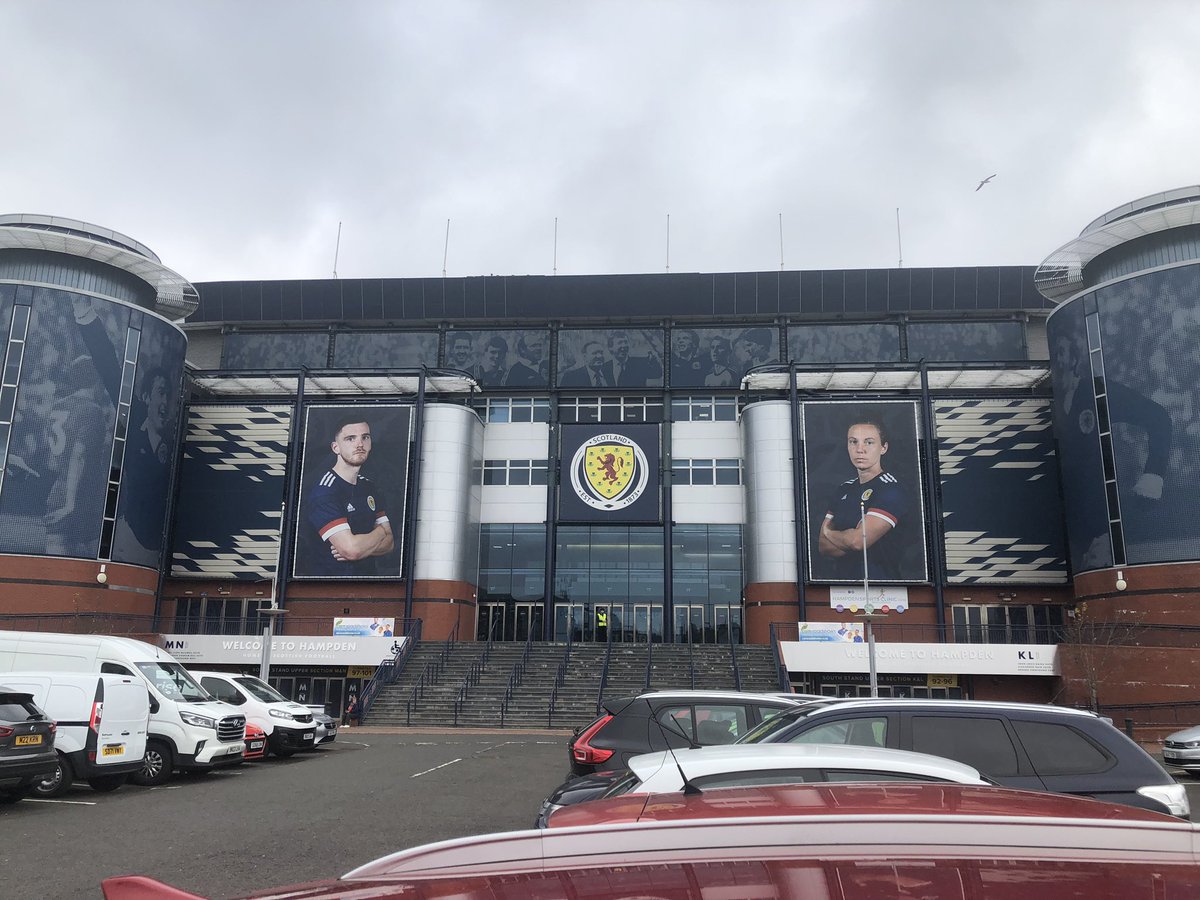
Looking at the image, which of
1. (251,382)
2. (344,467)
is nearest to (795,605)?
(344,467)

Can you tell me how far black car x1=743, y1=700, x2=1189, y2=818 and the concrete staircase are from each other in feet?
84.2

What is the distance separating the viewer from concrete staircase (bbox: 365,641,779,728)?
32.4 metres

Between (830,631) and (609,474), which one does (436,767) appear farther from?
(609,474)

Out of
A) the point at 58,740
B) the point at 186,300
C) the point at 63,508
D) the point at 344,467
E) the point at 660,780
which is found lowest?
the point at 58,740

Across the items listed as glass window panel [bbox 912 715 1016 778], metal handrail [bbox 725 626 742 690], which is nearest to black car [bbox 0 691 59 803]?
glass window panel [bbox 912 715 1016 778]

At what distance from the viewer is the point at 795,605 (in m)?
Result: 40.8

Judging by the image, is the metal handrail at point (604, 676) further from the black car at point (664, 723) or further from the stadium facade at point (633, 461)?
the black car at point (664, 723)

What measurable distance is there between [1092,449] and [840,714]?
34.6 metres

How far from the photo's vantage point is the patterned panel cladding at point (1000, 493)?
40.2m

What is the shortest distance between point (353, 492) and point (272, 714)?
24004 mm

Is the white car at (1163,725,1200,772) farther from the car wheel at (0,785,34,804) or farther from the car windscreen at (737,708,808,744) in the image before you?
the car wheel at (0,785,34,804)

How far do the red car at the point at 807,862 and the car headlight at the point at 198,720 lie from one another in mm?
15268

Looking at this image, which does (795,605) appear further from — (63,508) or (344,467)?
(63,508)

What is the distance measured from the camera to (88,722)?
13406 millimetres
